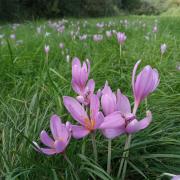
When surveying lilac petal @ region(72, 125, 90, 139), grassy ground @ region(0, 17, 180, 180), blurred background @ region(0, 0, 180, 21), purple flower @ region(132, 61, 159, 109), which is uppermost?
purple flower @ region(132, 61, 159, 109)

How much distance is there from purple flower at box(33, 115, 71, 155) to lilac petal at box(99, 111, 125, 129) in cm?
11

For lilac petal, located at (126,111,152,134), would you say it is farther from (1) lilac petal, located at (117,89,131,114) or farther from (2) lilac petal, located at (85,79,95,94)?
(2) lilac petal, located at (85,79,95,94)

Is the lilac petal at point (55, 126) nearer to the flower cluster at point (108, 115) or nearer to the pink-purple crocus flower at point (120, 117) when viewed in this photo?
the flower cluster at point (108, 115)

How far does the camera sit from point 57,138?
89 cm

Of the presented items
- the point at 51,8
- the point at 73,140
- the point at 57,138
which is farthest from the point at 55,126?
the point at 51,8

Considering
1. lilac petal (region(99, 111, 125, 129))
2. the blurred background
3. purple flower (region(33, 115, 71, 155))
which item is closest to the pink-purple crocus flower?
lilac petal (region(99, 111, 125, 129))

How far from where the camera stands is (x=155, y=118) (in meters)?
1.46

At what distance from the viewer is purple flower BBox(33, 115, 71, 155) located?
0.85m

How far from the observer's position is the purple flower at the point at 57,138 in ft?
2.79

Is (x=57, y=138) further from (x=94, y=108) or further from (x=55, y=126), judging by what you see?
(x=94, y=108)

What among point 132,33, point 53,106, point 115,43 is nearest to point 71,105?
point 53,106

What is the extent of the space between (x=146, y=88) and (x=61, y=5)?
58.8 ft

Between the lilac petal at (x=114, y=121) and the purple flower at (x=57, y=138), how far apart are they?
0.36 ft

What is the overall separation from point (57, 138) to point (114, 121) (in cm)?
19
